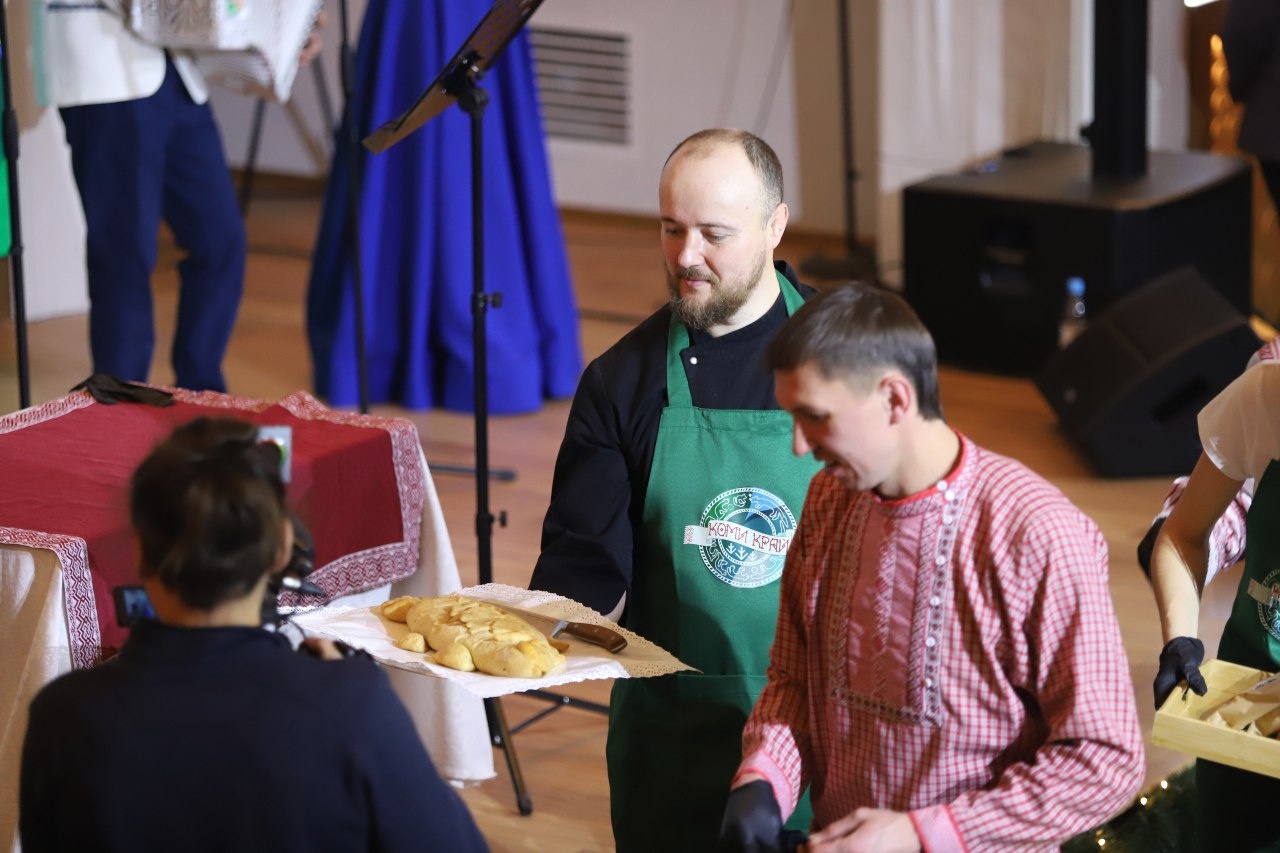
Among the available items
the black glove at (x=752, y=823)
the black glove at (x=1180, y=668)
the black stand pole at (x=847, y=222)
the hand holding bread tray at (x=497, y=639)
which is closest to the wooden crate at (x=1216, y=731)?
the black glove at (x=1180, y=668)

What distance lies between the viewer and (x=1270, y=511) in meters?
1.88

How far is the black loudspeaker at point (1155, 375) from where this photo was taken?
4.21 meters

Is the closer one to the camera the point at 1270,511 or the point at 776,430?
the point at 1270,511

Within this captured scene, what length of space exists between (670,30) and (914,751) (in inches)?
214

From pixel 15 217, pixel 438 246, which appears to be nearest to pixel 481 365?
pixel 15 217

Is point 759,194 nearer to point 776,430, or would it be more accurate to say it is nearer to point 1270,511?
point 776,430

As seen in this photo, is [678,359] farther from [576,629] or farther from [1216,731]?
[1216,731]

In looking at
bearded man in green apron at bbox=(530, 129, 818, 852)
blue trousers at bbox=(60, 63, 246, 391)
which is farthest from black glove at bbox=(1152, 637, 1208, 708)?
blue trousers at bbox=(60, 63, 246, 391)

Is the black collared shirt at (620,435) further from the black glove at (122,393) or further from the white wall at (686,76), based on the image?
the white wall at (686,76)

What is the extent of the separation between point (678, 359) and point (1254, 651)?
30.7 inches

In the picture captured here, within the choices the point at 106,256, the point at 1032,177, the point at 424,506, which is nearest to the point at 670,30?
the point at 1032,177

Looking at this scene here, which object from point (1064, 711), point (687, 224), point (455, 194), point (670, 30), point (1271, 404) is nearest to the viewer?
point (1064, 711)

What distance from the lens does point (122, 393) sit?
2688 millimetres

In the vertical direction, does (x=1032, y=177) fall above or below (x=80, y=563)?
above
